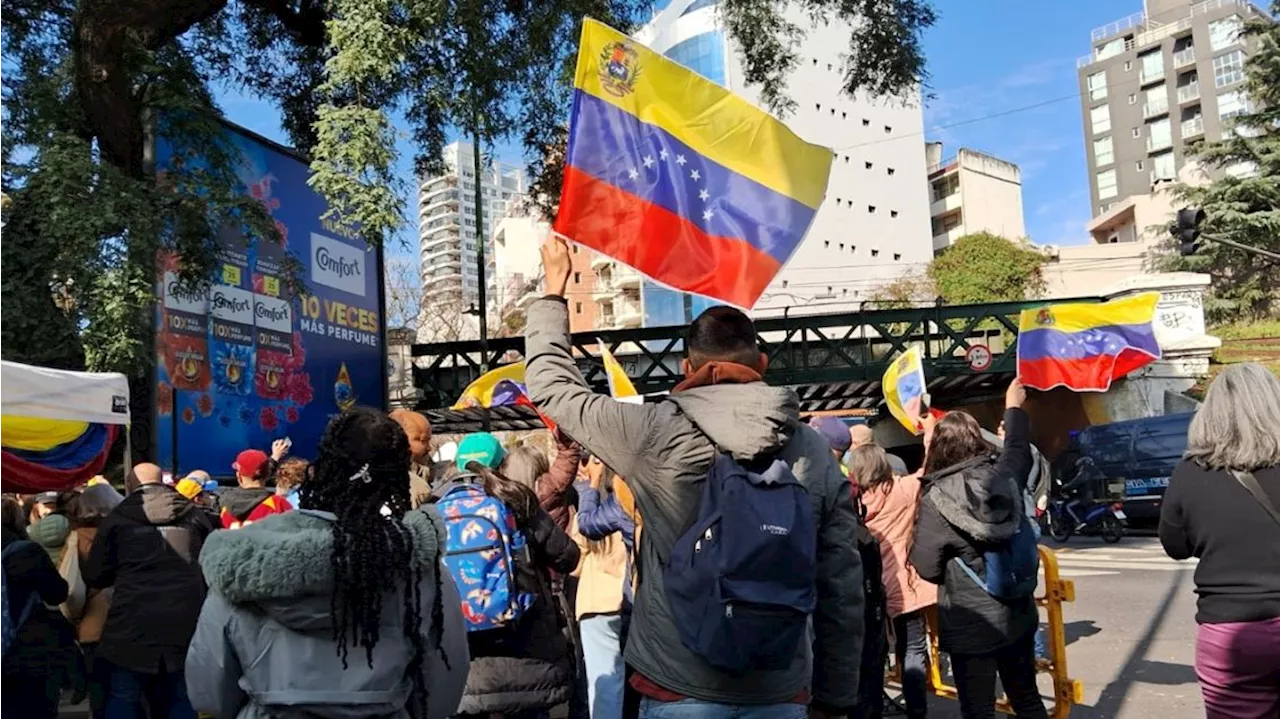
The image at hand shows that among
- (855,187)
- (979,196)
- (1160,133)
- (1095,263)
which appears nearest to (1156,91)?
(1160,133)

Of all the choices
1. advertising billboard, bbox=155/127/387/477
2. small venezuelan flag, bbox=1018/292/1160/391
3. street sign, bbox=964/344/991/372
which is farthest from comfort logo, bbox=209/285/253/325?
street sign, bbox=964/344/991/372

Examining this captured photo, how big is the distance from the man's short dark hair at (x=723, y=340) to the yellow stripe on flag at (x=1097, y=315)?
54.2ft

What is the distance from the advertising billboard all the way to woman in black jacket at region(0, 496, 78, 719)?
5.01 meters

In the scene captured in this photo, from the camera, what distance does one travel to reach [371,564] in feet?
8.95

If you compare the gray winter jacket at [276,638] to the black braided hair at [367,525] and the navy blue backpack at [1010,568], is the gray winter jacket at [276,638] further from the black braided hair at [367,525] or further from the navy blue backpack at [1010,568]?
the navy blue backpack at [1010,568]

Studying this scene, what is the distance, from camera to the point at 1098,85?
90375 mm

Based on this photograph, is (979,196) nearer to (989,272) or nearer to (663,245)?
(989,272)

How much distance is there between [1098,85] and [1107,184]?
8.35 metres

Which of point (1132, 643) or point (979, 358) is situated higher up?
point (979, 358)

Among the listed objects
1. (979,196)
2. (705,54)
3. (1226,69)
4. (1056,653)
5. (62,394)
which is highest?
(1226,69)

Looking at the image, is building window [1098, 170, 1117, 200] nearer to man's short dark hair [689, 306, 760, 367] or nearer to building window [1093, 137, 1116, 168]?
building window [1093, 137, 1116, 168]

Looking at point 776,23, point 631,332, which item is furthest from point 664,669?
point 631,332

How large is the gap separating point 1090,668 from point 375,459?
21.2 feet

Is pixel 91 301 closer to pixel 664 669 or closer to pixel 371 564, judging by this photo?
pixel 371 564
